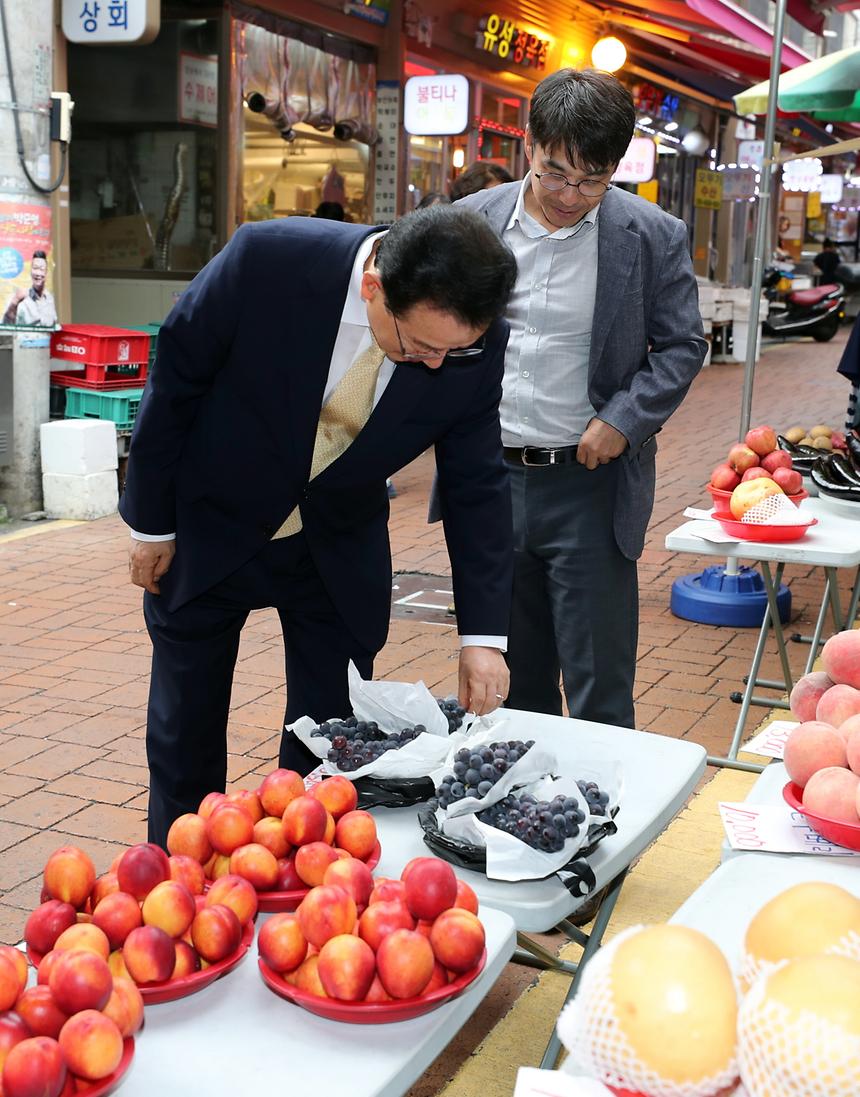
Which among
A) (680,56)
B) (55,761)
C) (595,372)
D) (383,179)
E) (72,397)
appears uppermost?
(680,56)

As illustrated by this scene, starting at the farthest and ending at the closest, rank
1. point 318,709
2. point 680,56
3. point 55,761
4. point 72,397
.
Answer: point 680,56
point 72,397
point 55,761
point 318,709

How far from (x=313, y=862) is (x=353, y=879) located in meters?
0.11

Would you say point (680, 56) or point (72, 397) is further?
point (680, 56)

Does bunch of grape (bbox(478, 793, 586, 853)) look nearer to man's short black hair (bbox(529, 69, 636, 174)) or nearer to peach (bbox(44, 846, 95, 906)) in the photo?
peach (bbox(44, 846, 95, 906))

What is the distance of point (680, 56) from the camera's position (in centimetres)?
2005

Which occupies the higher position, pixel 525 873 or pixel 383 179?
pixel 383 179

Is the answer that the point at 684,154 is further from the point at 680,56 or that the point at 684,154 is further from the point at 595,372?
the point at 595,372

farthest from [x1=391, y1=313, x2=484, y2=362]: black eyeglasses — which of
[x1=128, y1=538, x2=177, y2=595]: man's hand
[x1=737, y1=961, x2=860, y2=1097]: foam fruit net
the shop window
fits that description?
the shop window

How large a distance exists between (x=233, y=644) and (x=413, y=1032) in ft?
4.85

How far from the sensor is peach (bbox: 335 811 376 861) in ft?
6.31

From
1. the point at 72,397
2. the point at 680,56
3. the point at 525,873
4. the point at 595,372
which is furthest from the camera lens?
Answer: the point at 680,56

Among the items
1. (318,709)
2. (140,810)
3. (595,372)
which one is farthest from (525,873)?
(140,810)

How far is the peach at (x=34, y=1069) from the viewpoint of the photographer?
131 cm

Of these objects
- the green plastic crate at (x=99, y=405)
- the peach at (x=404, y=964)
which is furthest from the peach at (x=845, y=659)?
the green plastic crate at (x=99, y=405)
